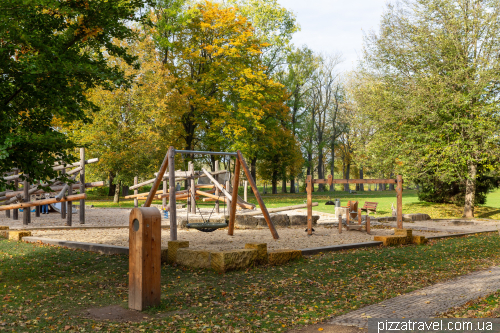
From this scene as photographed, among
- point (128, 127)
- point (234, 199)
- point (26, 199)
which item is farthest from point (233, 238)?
point (128, 127)

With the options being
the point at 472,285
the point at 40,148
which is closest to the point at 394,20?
the point at 472,285

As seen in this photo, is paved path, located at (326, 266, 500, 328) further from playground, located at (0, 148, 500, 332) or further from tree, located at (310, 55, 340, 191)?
tree, located at (310, 55, 340, 191)

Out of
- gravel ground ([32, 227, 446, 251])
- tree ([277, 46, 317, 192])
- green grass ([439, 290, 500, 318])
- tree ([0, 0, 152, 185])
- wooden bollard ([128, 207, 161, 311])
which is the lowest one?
gravel ground ([32, 227, 446, 251])

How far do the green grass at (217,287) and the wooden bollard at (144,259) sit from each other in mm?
241

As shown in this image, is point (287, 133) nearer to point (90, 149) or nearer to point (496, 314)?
point (90, 149)

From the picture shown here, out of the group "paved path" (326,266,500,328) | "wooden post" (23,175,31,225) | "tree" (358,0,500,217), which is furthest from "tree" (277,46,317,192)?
"paved path" (326,266,500,328)

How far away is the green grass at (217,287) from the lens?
5.02 metres

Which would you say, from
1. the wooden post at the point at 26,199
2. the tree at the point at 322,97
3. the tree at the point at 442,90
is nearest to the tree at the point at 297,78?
the tree at the point at 322,97

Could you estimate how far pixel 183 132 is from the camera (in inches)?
1291

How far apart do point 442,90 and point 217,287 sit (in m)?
16.8

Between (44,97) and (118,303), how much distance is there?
381cm

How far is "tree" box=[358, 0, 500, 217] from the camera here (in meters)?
19.4

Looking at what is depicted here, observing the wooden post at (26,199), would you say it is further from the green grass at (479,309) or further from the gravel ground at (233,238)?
the green grass at (479,309)

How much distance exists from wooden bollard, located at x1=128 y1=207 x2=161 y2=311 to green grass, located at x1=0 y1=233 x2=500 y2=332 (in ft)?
0.79
